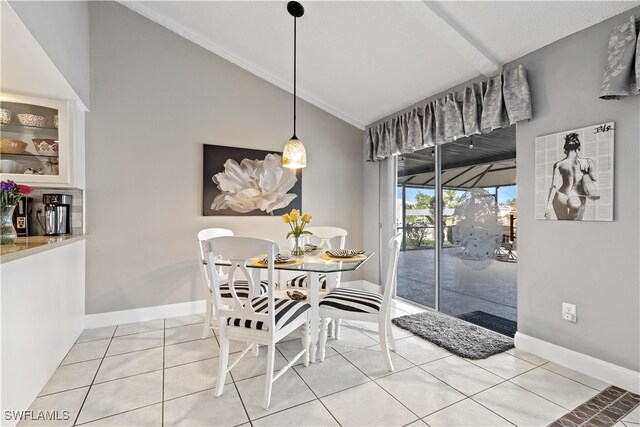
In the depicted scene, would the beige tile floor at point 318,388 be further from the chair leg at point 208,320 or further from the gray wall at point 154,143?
the gray wall at point 154,143

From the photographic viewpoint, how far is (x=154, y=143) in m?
3.16

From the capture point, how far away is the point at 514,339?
254 centimetres

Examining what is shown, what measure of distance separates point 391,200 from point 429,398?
2520 mm

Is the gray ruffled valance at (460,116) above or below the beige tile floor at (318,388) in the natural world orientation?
above

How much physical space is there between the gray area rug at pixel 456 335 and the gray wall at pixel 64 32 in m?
3.46

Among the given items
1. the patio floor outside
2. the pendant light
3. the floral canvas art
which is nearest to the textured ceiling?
the pendant light

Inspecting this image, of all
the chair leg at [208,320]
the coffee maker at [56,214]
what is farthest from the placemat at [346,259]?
the coffee maker at [56,214]

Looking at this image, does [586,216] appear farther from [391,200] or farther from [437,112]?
[391,200]

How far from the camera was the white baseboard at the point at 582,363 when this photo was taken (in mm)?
1899

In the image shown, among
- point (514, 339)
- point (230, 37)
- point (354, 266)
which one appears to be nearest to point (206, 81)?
point (230, 37)

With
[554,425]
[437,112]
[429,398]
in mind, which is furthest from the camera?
[437,112]

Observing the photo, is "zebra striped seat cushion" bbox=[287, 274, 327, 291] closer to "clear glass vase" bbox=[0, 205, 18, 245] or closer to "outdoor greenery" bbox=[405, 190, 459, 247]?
"outdoor greenery" bbox=[405, 190, 459, 247]

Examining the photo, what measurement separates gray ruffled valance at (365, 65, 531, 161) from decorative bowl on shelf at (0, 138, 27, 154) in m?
3.54

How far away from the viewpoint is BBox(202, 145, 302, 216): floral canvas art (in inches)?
134
